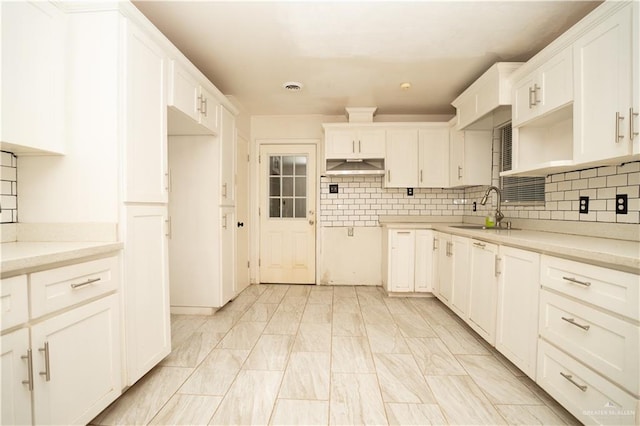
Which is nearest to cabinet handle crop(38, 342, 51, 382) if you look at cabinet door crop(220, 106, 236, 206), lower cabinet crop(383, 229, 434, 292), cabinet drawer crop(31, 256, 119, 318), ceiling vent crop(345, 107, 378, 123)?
cabinet drawer crop(31, 256, 119, 318)

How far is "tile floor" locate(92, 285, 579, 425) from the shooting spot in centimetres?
158

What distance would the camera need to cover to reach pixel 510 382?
1893 mm

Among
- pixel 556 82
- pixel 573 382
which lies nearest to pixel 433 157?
pixel 556 82

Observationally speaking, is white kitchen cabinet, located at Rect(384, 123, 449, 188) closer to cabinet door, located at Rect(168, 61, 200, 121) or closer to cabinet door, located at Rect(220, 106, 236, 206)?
cabinet door, located at Rect(220, 106, 236, 206)

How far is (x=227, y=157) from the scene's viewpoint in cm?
324

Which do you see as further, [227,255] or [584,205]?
[227,255]

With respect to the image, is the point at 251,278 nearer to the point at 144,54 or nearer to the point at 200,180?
the point at 200,180

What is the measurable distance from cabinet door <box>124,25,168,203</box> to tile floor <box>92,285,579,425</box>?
1187 millimetres

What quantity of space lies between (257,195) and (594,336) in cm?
383

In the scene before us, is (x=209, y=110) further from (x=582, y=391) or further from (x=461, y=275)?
(x=582, y=391)

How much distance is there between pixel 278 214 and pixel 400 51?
2.70 m

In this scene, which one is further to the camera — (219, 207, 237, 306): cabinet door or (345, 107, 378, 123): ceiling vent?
(345, 107, 378, 123): ceiling vent

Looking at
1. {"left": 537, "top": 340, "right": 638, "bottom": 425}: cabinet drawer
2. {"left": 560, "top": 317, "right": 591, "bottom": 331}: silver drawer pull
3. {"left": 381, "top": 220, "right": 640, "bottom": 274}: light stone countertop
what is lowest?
{"left": 537, "top": 340, "right": 638, "bottom": 425}: cabinet drawer

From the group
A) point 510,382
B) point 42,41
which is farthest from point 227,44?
point 510,382
